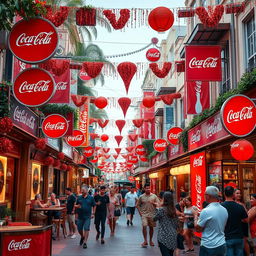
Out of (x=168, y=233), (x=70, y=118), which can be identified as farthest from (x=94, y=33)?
(x=168, y=233)

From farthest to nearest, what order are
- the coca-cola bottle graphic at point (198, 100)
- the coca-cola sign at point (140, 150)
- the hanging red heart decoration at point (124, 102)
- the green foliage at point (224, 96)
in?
the coca-cola sign at point (140, 150) → the hanging red heart decoration at point (124, 102) → the coca-cola bottle graphic at point (198, 100) → the green foliage at point (224, 96)

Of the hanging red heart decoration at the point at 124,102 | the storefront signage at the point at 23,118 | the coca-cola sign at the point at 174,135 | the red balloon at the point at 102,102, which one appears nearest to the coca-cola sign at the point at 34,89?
the storefront signage at the point at 23,118

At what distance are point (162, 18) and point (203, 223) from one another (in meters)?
6.07

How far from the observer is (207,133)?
12.9m

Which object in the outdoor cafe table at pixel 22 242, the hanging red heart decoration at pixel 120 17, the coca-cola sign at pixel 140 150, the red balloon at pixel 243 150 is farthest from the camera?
the coca-cola sign at pixel 140 150

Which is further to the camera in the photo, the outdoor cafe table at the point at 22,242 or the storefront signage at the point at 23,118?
the storefront signage at the point at 23,118

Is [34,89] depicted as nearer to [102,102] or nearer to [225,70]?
[225,70]

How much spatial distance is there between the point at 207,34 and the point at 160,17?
472 centimetres

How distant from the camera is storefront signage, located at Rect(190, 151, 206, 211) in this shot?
44.6 ft

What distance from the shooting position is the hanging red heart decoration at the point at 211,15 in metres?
10.0

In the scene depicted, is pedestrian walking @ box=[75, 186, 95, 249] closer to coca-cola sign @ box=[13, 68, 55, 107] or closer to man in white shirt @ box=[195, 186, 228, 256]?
coca-cola sign @ box=[13, 68, 55, 107]

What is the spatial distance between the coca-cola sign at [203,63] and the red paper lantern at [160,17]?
7.27 ft

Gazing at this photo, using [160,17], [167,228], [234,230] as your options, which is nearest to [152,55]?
[160,17]

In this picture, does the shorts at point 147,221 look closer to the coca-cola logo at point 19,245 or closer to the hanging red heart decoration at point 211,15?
the coca-cola logo at point 19,245
